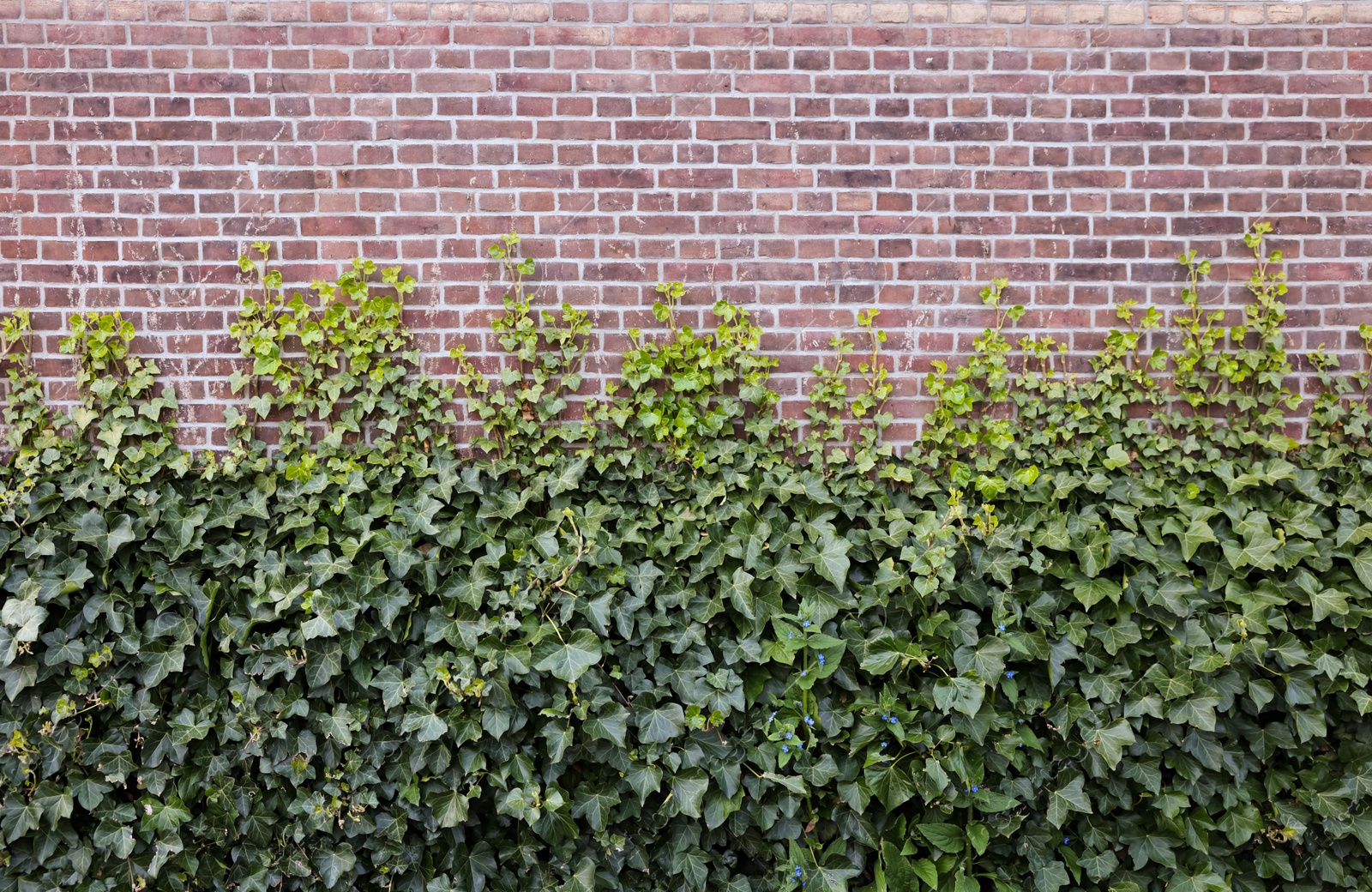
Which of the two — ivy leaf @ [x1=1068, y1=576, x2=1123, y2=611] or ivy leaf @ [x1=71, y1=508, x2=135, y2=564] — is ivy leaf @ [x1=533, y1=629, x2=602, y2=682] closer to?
ivy leaf @ [x1=71, y1=508, x2=135, y2=564]

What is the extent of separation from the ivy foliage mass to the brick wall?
16cm

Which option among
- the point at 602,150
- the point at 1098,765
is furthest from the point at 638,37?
the point at 1098,765

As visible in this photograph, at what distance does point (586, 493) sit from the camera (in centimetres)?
310

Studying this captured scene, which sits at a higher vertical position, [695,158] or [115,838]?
[695,158]

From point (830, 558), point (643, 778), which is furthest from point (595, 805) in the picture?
point (830, 558)

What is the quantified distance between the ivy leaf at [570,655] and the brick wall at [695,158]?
0.97m

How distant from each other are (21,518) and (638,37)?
270 centimetres

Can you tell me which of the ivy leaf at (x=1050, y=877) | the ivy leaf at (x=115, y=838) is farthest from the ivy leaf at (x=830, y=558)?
the ivy leaf at (x=115, y=838)

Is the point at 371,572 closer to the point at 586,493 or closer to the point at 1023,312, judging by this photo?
the point at 586,493

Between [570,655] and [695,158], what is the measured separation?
1.78 meters

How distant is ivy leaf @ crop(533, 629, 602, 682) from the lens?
2826mm

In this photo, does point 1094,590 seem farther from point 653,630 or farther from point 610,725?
point 610,725

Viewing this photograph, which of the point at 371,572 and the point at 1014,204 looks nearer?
the point at 371,572

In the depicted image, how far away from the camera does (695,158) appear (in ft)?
10.2
